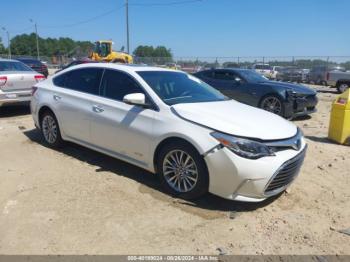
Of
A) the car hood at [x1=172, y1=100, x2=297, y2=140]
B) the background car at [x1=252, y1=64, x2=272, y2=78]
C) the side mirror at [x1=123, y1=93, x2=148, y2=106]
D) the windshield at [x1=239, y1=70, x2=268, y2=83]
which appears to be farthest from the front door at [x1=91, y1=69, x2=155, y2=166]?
the background car at [x1=252, y1=64, x2=272, y2=78]

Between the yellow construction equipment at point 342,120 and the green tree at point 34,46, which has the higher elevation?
the green tree at point 34,46

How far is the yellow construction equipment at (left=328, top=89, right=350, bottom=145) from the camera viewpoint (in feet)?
24.8

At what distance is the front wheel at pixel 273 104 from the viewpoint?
10156 mm

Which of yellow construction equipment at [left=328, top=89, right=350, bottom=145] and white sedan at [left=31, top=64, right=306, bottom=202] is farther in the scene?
yellow construction equipment at [left=328, top=89, right=350, bottom=145]

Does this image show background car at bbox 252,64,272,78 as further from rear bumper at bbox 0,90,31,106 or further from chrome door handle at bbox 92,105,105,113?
chrome door handle at bbox 92,105,105,113

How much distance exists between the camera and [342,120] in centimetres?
761

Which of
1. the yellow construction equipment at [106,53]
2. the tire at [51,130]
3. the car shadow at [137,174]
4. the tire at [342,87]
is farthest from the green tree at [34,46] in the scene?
the car shadow at [137,174]

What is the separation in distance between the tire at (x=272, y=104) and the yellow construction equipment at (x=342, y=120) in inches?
92.0

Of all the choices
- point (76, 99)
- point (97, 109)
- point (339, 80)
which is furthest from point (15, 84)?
point (339, 80)

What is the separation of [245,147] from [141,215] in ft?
4.53

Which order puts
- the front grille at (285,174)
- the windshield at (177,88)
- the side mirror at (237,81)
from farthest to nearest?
1. the side mirror at (237,81)
2. the windshield at (177,88)
3. the front grille at (285,174)

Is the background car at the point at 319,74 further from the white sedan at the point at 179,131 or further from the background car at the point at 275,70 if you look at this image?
the white sedan at the point at 179,131

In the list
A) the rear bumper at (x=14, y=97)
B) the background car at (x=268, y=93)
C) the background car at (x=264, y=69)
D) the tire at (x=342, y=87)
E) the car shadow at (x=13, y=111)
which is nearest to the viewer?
the rear bumper at (x=14, y=97)

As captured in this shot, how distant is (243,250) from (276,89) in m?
7.35
